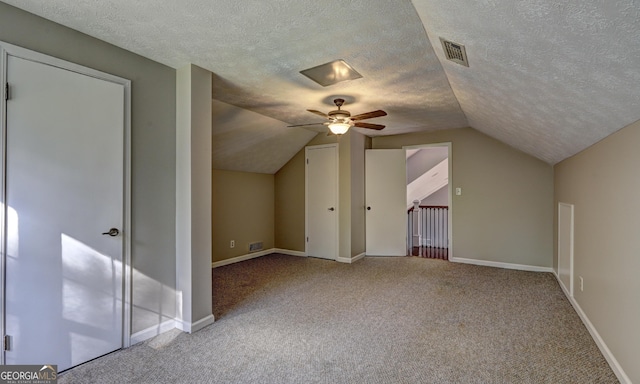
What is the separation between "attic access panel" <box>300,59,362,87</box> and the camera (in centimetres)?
261

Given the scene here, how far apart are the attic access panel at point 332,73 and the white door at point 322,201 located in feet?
7.96

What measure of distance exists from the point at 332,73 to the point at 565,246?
336cm

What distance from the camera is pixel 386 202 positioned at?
5.62 m

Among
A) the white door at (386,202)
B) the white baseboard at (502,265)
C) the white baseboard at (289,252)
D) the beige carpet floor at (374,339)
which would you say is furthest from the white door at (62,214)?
the white baseboard at (502,265)

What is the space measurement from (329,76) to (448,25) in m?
1.25

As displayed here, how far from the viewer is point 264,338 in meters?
2.48

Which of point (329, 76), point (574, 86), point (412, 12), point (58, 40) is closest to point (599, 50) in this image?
point (574, 86)

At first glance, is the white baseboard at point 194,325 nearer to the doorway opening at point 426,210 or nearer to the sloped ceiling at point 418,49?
the sloped ceiling at point 418,49

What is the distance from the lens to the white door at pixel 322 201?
5.34 metres

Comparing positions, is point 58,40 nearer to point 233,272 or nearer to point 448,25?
point 448,25

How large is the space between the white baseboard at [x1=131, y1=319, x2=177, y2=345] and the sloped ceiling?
2.24 metres

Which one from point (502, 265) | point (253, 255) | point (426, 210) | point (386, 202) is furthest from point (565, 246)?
point (253, 255)

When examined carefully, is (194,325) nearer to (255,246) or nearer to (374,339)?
(374,339)

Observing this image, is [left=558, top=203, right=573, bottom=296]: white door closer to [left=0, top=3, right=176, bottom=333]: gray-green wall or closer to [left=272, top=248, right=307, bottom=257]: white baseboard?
[left=272, top=248, right=307, bottom=257]: white baseboard
